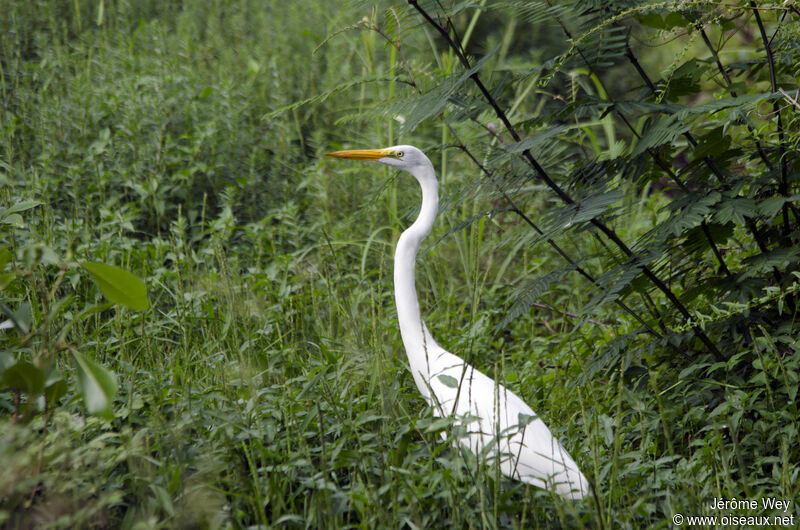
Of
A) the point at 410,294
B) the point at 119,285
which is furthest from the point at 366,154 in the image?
the point at 119,285

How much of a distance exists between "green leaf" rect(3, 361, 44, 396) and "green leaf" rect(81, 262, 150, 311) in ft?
0.54

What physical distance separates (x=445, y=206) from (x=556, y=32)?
3.99m

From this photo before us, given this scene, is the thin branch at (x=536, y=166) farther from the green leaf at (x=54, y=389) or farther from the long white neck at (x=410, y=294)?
the green leaf at (x=54, y=389)

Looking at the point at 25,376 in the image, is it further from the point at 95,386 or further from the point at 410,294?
the point at 410,294

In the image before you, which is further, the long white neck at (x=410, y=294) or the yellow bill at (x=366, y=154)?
the yellow bill at (x=366, y=154)

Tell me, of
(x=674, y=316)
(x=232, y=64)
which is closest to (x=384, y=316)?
(x=674, y=316)

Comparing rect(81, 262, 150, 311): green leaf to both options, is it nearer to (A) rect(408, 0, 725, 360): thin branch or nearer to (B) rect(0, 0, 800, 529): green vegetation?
(B) rect(0, 0, 800, 529): green vegetation

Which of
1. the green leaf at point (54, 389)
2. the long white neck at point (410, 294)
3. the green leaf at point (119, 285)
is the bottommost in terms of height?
the green leaf at point (54, 389)

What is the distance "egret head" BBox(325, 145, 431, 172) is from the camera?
2463 mm

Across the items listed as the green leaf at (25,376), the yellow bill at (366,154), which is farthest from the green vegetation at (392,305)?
the yellow bill at (366,154)

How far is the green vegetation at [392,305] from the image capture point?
1426 millimetres

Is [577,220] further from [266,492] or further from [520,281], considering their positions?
[520,281]

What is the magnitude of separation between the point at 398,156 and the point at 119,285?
4.66 feet

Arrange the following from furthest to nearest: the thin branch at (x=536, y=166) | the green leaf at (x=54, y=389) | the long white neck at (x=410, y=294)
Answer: the long white neck at (x=410, y=294) → the thin branch at (x=536, y=166) → the green leaf at (x=54, y=389)
